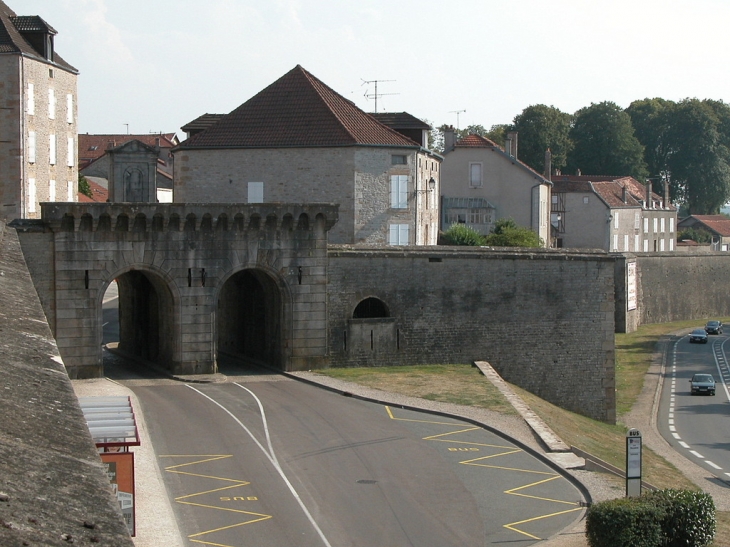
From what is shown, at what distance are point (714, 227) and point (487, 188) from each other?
4774 cm

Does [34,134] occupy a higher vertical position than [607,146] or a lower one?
lower

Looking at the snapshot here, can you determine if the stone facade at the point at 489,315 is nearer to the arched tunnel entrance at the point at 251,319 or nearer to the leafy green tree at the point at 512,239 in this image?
the arched tunnel entrance at the point at 251,319

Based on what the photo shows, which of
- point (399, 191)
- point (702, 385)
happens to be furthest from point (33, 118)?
point (702, 385)

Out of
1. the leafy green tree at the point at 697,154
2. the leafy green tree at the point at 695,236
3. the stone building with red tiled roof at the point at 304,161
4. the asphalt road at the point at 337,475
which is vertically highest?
the leafy green tree at the point at 697,154

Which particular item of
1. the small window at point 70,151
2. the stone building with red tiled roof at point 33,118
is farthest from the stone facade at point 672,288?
the stone building with red tiled roof at point 33,118

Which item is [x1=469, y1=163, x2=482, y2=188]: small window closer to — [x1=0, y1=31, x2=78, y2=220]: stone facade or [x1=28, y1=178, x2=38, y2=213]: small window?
[x1=0, y1=31, x2=78, y2=220]: stone facade

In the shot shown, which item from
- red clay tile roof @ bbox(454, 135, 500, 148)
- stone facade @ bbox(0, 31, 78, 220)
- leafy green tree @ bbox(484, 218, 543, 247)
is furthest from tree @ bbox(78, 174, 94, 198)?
leafy green tree @ bbox(484, 218, 543, 247)

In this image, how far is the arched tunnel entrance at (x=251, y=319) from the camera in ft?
116

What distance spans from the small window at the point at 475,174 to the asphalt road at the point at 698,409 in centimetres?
1567

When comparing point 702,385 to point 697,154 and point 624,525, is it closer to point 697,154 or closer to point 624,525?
point 624,525

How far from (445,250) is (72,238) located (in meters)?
12.6

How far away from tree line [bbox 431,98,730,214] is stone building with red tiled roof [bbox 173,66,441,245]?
57311mm

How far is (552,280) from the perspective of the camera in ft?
124

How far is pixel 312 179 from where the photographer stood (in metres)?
43.4
